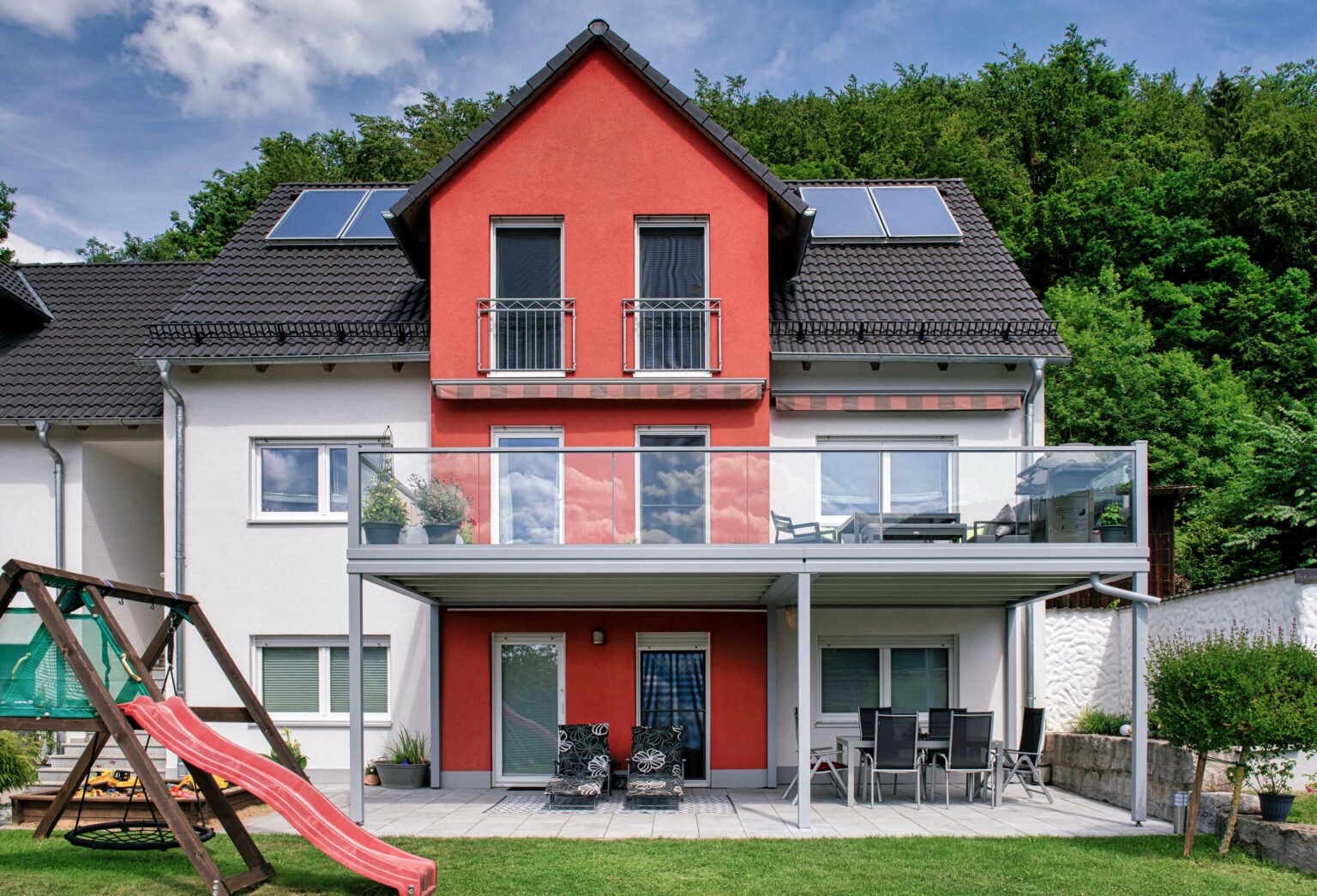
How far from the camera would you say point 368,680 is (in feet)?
48.3

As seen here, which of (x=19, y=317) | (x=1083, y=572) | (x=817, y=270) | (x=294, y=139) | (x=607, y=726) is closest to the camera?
(x=1083, y=572)

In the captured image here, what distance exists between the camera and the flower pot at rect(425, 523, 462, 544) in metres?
12.0

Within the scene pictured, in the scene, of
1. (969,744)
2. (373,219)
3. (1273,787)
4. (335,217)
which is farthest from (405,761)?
(1273,787)

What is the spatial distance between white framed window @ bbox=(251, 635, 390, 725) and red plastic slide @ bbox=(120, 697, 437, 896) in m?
5.64

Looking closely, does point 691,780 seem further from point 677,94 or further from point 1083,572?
point 677,94

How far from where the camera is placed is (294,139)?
32.5 metres

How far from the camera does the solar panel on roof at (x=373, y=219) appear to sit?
55.2ft

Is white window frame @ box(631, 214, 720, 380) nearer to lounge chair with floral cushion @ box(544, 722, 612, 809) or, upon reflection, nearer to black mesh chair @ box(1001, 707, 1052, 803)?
lounge chair with floral cushion @ box(544, 722, 612, 809)

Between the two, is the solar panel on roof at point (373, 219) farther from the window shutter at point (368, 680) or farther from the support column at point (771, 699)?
the support column at point (771, 699)

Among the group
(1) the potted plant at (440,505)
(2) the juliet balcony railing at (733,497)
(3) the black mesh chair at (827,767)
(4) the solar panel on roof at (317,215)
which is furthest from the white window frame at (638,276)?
(4) the solar panel on roof at (317,215)

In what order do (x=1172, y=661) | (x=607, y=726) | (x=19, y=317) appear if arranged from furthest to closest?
(x=19, y=317) < (x=607, y=726) < (x=1172, y=661)

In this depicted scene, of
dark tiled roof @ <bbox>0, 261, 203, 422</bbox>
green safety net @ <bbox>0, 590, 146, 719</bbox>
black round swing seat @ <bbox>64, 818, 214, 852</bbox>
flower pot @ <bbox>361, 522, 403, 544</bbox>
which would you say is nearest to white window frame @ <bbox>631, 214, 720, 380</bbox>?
flower pot @ <bbox>361, 522, 403, 544</bbox>

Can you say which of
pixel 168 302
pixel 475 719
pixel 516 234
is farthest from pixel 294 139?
pixel 475 719

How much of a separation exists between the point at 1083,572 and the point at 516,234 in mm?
7811
